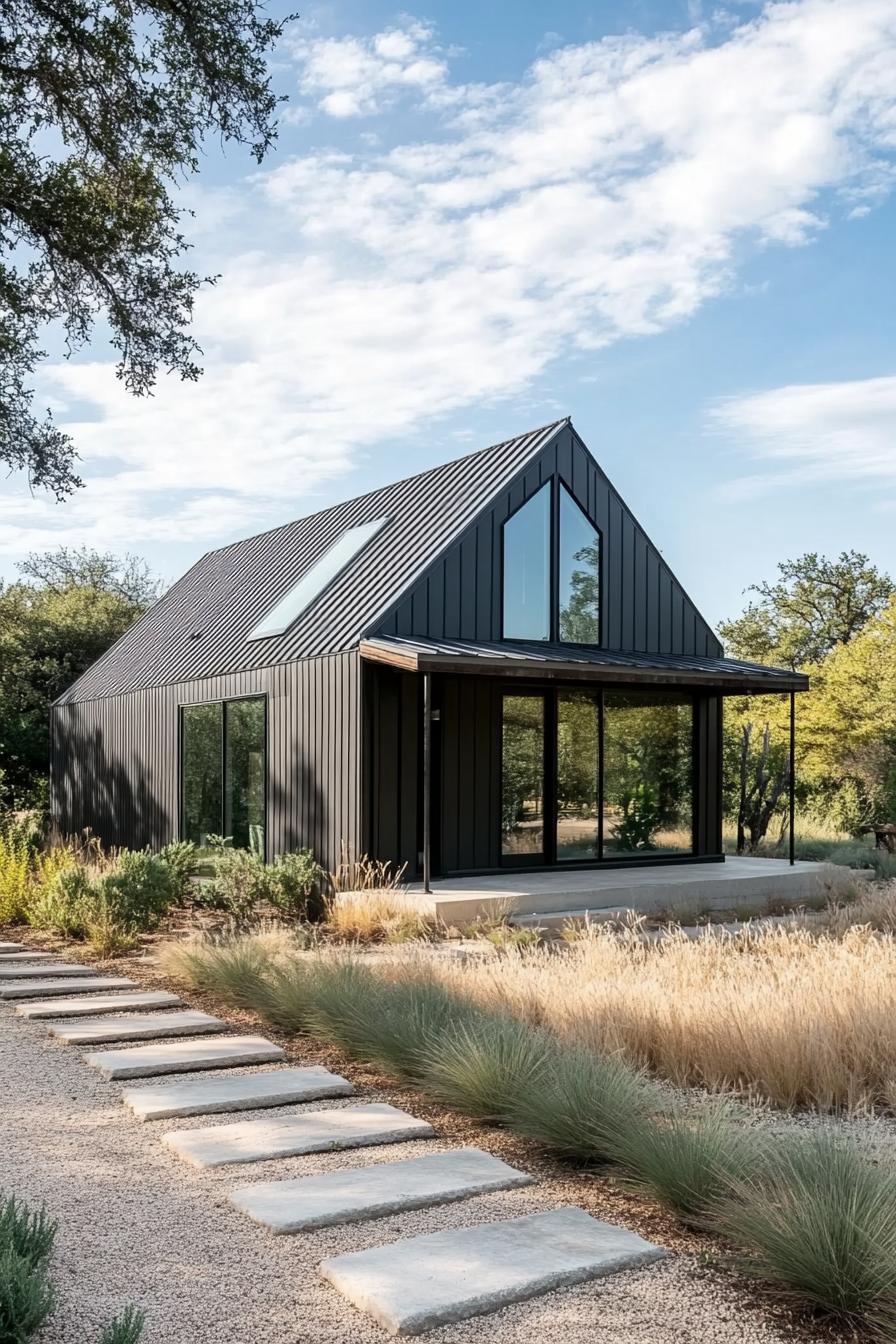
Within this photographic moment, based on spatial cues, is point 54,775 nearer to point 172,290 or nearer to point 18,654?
point 18,654

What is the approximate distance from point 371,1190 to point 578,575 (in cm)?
1072

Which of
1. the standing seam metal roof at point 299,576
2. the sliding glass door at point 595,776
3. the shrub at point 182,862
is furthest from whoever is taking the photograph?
the sliding glass door at point 595,776

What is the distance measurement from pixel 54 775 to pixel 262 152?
44.6ft

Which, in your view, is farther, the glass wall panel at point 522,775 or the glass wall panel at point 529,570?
the glass wall panel at point 529,570

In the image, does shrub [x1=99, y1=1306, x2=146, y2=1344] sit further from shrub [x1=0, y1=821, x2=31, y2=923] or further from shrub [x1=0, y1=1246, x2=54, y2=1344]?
shrub [x1=0, y1=821, x2=31, y2=923]

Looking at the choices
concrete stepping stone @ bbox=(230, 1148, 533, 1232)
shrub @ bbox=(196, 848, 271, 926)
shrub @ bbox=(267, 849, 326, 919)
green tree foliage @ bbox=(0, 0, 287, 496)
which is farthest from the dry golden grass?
green tree foliage @ bbox=(0, 0, 287, 496)

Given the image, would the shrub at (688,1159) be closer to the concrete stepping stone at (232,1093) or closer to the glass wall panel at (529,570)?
the concrete stepping stone at (232,1093)

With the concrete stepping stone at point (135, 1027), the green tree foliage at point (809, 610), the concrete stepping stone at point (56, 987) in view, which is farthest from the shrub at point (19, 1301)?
the green tree foliage at point (809, 610)

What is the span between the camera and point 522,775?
13.2 meters

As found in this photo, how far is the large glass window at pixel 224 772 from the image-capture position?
13891 millimetres

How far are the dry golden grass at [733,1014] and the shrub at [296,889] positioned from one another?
5079 mm

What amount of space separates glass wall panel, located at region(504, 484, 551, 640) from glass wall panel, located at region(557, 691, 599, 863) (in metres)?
0.90

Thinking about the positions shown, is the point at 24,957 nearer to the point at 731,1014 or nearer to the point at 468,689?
the point at 468,689

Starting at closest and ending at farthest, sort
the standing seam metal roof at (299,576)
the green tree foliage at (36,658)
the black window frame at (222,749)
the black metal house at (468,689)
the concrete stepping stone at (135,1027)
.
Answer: the concrete stepping stone at (135,1027) < the black metal house at (468,689) < the standing seam metal roof at (299,576) < the black window frame at (222,749) < the green tree foliage at (36,658)
